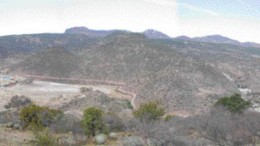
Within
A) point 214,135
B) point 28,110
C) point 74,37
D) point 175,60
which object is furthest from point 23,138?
point 74,37

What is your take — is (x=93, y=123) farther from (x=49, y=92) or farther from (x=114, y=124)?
(x=49, y=92)

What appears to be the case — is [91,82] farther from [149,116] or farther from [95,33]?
[95,33]

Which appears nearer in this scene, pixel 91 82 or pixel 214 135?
pixel 214 135

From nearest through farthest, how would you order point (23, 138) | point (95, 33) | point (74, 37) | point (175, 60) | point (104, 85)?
1. point (23, 138)
2. point (175, 60)
3. point (104, 85)
4. point (74, 37)
5. point (95, 33)

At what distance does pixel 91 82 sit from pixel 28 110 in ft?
153

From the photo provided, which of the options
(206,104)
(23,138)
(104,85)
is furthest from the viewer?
(104,85)

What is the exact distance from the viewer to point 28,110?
2652 centimetres

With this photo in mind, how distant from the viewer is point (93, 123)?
898 inches

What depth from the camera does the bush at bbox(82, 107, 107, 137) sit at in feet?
74.5

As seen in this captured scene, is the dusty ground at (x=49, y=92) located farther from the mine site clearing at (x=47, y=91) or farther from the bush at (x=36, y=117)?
the bush at (x=36, y=117)

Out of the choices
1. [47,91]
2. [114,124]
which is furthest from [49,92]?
[114,124]

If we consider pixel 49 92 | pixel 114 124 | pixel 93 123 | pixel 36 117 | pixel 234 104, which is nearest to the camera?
pixel 93 123

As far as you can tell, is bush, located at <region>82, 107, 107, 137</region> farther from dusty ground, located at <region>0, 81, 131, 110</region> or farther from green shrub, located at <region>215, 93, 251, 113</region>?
dusty ground, located at <region>0, 81, 131, 110</region>

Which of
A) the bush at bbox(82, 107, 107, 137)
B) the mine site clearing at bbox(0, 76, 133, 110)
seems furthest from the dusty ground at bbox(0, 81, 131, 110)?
the bush at bbox(82, 107, 107, 137)
